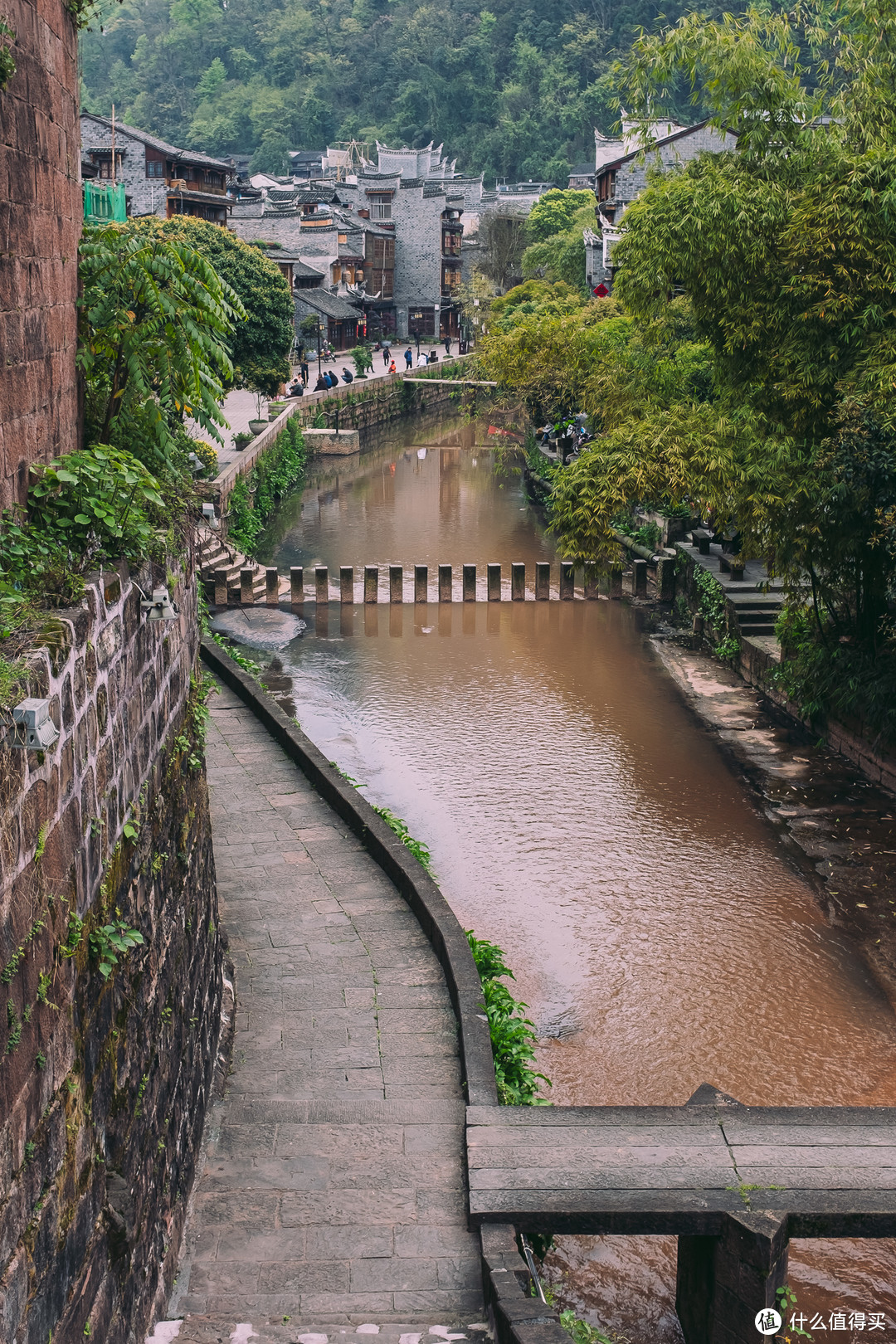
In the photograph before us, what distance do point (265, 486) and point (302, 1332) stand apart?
30.4 metres

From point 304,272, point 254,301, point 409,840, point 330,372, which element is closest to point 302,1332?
point 409,840

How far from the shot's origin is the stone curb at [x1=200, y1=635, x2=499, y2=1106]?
8.74 meters

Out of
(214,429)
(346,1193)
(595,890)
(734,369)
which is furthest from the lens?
(734,369)

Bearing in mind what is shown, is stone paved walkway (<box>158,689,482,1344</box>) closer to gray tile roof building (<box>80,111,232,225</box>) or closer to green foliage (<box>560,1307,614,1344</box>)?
green foliage (<box>560,1307,614,1344</box>)

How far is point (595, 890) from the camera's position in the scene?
44.5 feet

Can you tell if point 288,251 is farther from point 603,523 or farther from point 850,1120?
point 850,1120

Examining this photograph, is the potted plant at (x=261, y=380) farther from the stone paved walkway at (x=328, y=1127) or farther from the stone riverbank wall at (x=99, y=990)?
the stone riverbank wall at (x=99, y=990)

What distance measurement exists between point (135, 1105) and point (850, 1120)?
4.41 meters

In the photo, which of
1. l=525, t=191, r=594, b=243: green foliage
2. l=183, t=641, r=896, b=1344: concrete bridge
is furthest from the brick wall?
l=525, t=191, r=594, b=243: green foliage

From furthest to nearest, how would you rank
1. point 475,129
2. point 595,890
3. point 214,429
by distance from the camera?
1. point 475,129
2. point 595,890
3. point 214,429

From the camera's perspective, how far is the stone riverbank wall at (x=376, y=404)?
41219 mm

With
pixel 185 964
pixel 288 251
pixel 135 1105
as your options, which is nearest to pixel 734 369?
pixel 185 964

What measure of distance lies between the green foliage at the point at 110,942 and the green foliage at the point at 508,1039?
12.1 ft

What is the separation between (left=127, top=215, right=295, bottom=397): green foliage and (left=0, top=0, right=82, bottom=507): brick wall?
32.1 meters
